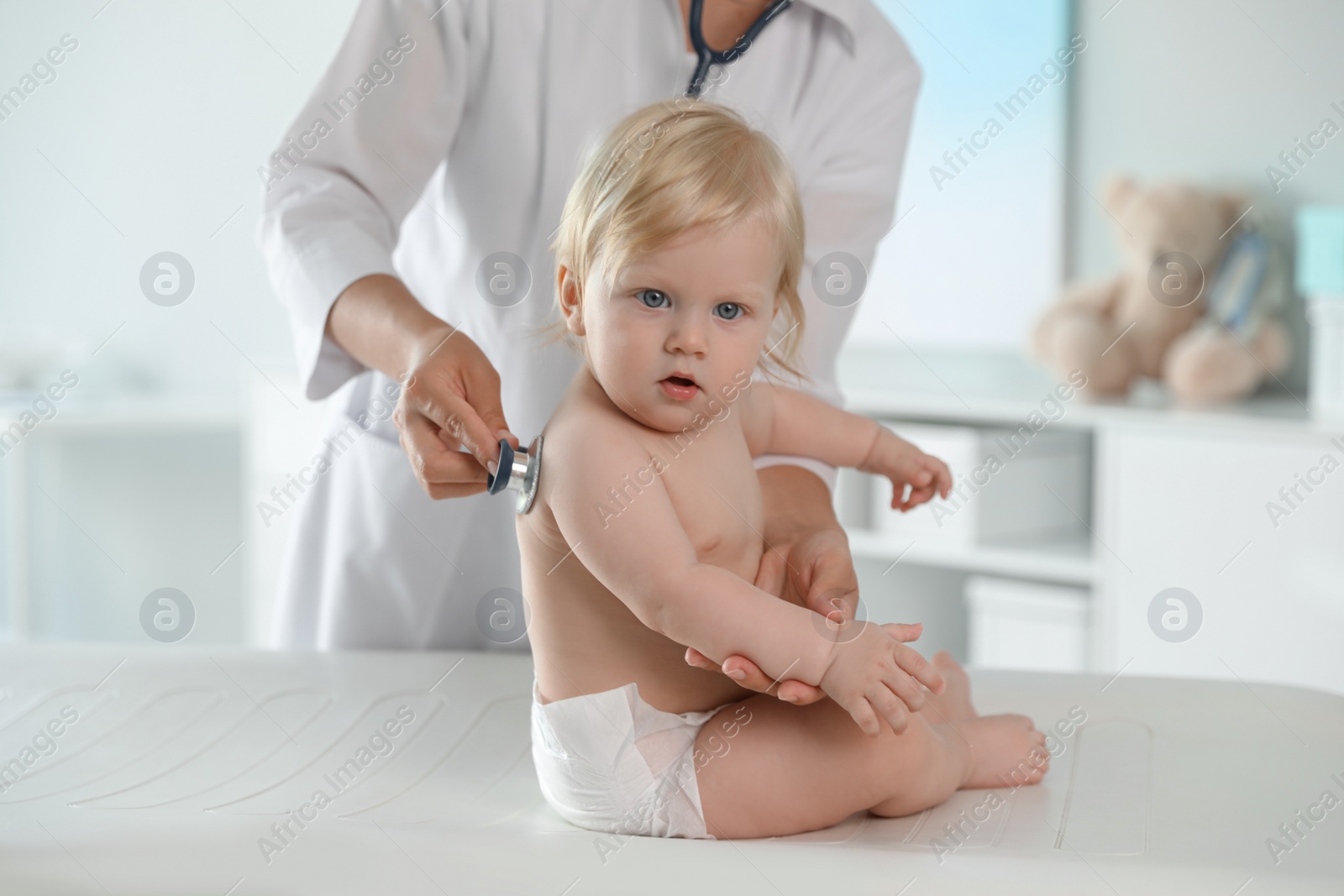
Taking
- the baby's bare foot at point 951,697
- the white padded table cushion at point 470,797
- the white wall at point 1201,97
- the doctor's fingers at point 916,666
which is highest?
the white wall at point 1201,97

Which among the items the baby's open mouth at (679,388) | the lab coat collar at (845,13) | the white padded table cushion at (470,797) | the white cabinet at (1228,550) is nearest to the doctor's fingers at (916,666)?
the white padded table cushion at (470,797)

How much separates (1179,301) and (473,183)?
161 cm

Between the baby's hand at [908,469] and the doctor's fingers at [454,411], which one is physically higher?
the doctor's fingers at [454,411]

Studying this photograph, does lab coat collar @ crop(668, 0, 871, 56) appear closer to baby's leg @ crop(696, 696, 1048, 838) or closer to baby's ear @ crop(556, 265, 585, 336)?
baby's ear @ crop(556, 265, 585, 336)

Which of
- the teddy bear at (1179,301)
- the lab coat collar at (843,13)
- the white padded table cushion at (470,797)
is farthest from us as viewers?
the teddy bear at (1179,301)

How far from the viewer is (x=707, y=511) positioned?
0.85 meters

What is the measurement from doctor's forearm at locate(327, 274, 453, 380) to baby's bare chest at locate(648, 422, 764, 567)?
0.63 feet

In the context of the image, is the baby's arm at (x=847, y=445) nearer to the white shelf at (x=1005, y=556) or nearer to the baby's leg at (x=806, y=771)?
the baby's leg at (x=806, y=771)

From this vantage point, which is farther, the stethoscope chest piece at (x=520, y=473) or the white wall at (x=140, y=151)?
the white wall at (x=140, y=151)

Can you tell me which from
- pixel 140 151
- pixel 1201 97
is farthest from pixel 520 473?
pixel 140 151

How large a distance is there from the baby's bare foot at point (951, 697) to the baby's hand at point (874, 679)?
0.17m

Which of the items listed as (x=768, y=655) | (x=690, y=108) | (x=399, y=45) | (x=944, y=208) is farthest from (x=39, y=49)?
(x=768, y=655)

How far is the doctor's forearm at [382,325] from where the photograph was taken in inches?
35.4

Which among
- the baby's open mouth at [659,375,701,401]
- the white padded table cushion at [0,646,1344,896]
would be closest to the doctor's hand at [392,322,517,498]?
the baby's open mouth at [659,375,701,401]
